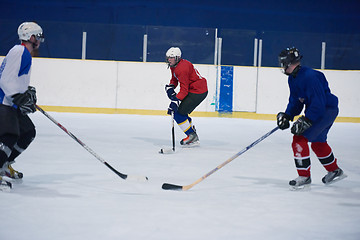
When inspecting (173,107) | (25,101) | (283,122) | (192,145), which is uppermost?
(25,101)

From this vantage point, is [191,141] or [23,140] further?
[191,141]

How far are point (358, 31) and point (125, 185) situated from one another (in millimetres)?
10258

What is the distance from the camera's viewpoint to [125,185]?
9.68ft

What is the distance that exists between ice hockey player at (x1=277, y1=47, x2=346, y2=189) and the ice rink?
20 centimetres

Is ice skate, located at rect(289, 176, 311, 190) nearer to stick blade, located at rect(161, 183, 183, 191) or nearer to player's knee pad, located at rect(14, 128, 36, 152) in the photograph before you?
stick blade, located at rect(161, 183, 183, 191)

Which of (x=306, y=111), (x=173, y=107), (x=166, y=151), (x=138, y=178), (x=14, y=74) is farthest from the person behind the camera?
(x=173, y=107)

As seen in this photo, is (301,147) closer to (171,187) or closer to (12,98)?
(171,187)

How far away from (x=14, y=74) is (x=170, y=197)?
1.01 m

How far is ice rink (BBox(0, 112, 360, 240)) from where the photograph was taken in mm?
2037

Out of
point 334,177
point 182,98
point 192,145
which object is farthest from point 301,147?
point 182,98

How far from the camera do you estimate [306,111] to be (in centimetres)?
292

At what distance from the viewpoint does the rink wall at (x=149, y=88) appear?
8.01 metres

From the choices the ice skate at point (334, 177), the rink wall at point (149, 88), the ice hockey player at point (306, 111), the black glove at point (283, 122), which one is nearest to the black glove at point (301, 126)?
the ice hockey player at point (306, 111)

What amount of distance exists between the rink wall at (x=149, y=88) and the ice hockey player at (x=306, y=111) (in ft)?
16.4
